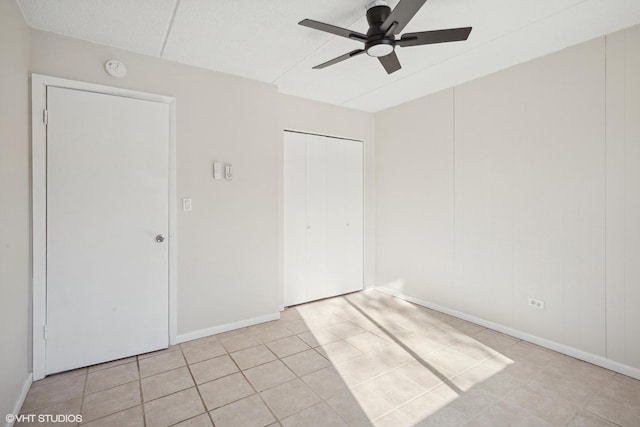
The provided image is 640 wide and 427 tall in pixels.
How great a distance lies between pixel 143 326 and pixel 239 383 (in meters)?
1.05

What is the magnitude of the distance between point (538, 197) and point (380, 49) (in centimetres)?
195

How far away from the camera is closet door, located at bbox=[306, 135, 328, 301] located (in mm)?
3936

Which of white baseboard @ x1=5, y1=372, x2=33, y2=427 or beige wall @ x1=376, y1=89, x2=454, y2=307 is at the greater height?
beige wall @ x1=376, y1=89, x2=454, y2=307

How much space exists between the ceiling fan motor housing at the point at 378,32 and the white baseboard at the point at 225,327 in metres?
2.69

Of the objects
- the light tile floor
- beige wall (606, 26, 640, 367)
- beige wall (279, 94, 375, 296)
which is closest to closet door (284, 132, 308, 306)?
beige wall (279, 94, 375, 296)

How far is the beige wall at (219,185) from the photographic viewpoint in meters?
2.79

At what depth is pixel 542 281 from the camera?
9.12 feet

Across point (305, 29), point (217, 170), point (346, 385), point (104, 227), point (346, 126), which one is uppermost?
point (305, 29)

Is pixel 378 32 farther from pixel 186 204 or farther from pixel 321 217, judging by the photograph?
pixel 321 217

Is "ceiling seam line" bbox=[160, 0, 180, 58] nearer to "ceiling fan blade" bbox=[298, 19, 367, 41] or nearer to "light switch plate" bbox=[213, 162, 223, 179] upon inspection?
"ceiling fan blade" bbox=[298, 19, 367, 41]

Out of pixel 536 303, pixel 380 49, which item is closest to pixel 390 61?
pixel 380 49

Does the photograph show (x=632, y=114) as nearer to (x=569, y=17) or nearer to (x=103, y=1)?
(x=569, y=17)

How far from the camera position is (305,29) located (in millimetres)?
2293

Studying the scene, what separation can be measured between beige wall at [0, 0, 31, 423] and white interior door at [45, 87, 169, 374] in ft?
0.57
